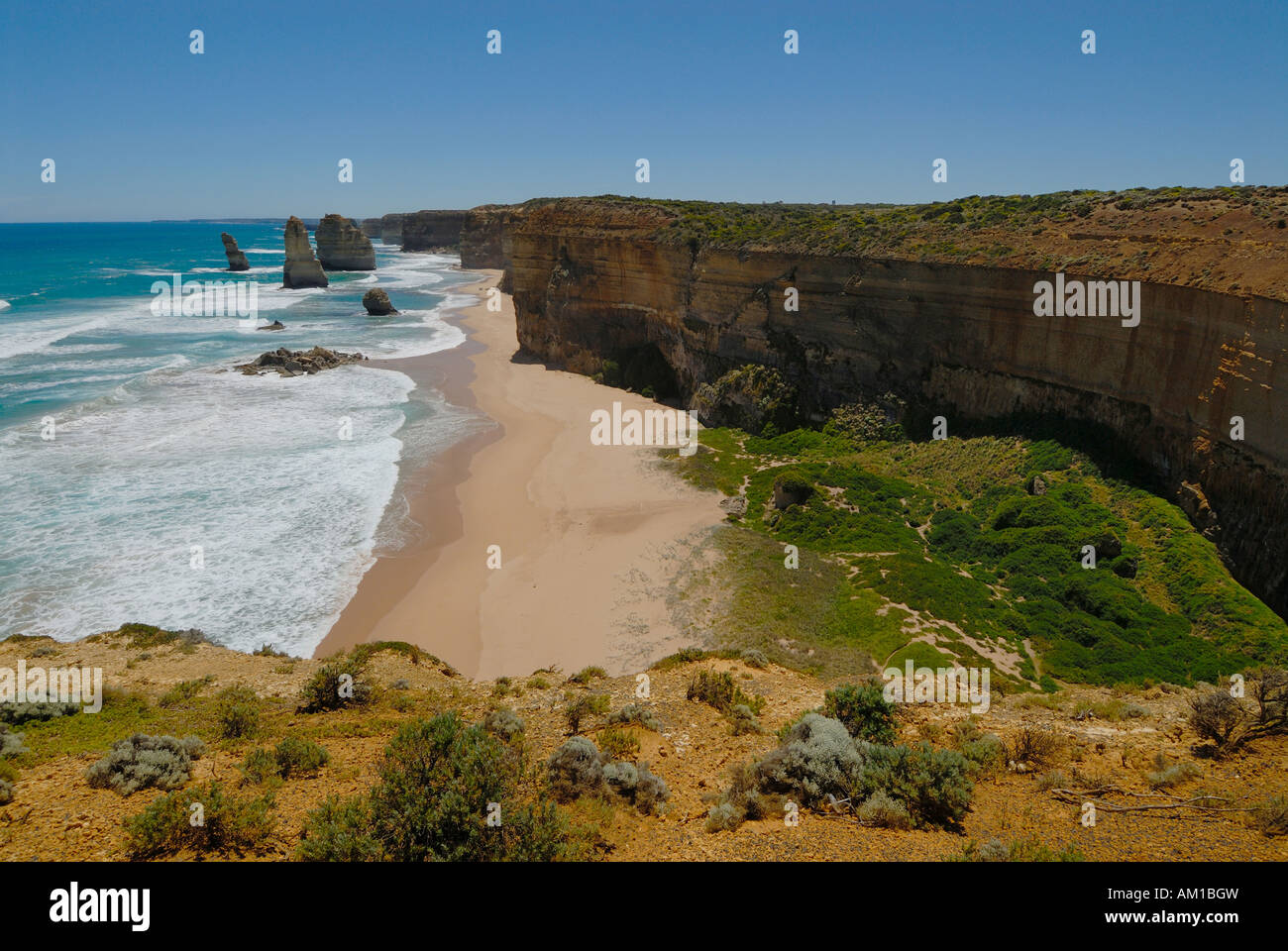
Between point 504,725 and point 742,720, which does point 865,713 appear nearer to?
point 742,720

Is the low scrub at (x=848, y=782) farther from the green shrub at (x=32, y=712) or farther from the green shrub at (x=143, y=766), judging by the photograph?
the green shrub at (x=32, y=712)

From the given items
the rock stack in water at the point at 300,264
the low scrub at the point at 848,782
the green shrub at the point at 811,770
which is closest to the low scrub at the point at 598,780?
the low scrub at the point at 848,782

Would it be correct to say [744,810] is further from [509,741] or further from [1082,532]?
[1082,532]

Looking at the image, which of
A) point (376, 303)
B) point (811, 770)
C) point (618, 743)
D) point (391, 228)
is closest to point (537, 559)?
point (618, 743)

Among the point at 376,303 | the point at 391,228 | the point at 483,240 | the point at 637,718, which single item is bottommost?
the point at 637,718

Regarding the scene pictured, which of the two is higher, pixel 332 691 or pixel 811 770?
pixel 811 770
